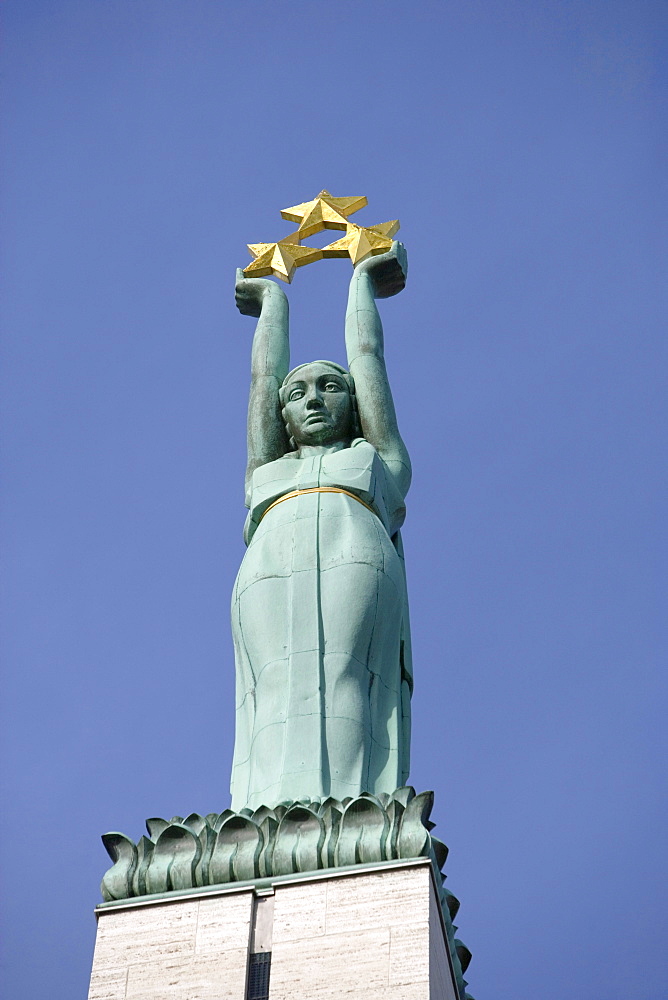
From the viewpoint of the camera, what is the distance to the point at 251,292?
19953 mm

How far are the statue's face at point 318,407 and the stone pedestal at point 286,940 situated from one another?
5075 millimetres

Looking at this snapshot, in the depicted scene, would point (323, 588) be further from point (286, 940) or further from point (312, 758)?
point (286, 940)

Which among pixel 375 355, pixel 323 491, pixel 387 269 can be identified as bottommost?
pixel 323 491

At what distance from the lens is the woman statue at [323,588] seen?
50.2 ft

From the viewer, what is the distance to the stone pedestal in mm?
13023

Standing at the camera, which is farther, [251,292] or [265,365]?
[251,292]

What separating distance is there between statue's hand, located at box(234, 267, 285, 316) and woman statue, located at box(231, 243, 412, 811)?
118 cm

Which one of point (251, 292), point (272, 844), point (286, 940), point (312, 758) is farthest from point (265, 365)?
point (286, 940)

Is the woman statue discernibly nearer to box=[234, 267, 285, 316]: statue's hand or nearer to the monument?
the monument

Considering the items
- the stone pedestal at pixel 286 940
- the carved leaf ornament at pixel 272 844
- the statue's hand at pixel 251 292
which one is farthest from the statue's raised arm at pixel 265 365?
the stone pedestal at pixel 286 940

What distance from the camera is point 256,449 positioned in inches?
713

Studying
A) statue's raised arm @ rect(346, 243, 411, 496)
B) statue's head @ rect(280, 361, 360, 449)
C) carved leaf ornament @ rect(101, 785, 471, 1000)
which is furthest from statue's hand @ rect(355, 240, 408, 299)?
carved leaf ornament @ rect(101, 785, 471, 1000)

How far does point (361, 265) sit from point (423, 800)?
7.04 metres

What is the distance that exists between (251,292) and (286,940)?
27.0ft
